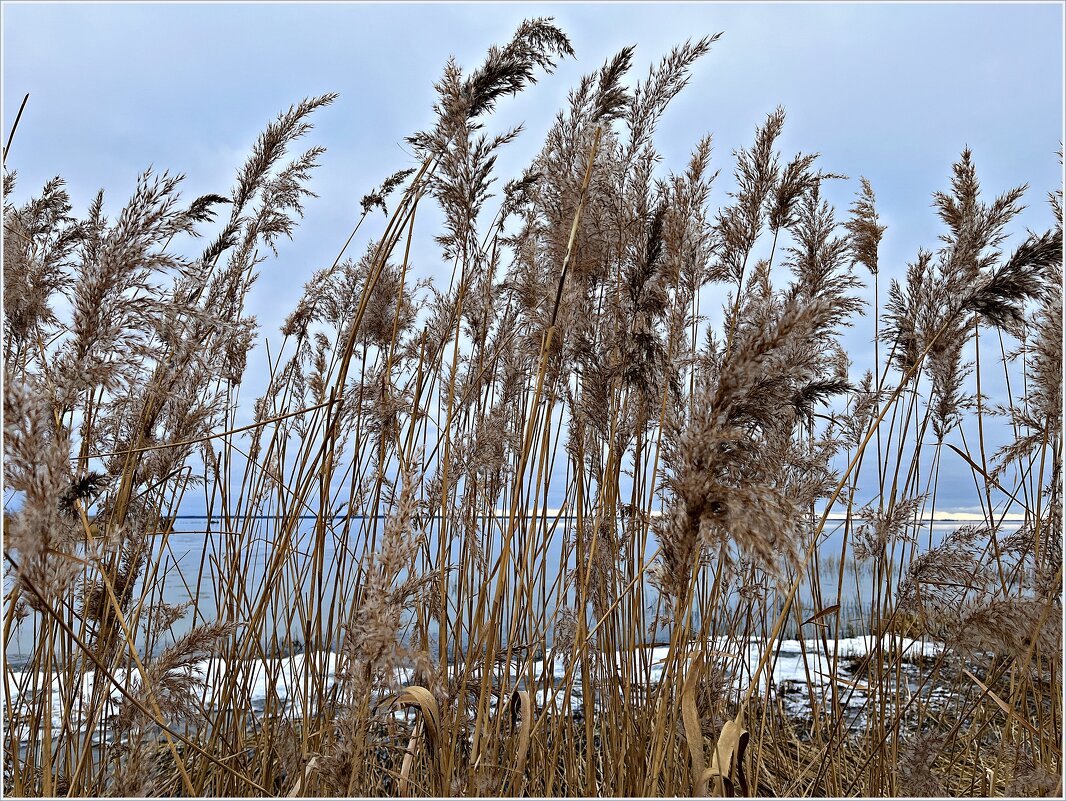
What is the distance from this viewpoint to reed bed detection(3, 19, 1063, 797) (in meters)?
0.97

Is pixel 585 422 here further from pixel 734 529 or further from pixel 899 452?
pixel 899 452

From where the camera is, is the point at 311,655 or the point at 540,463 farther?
the point at 311,655

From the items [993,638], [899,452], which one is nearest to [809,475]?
[899,452]

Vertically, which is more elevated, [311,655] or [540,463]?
[540,463]

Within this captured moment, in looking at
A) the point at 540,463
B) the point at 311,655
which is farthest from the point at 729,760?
the point at 311,655

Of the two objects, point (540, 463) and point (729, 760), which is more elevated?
point (540, 463)

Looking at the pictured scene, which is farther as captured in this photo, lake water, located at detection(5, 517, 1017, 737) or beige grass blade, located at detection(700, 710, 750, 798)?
lake water, located at detection(5, 517, 1017, 737)

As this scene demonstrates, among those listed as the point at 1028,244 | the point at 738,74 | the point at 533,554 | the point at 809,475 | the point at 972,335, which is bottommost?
the point at 533,554

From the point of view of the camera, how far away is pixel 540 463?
1307 mm

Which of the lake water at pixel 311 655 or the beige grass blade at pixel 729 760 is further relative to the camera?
the lake water at pixel 311 655

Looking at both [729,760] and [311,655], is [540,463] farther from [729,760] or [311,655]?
[311,655]

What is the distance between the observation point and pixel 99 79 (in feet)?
5.03

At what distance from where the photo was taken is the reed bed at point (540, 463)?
968 mm

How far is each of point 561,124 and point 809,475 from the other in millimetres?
1158
